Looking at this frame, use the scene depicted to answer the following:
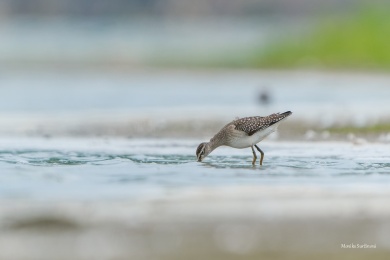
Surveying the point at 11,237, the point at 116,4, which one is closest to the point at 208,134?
the point at 11,237

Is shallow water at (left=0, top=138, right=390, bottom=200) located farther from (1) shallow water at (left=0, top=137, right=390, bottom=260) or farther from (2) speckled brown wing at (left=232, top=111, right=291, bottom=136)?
(2) speckled brown wing at (left=232, top=111, right=291, bottom=136)

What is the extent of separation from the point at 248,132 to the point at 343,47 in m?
21.3

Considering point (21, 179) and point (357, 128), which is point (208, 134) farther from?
point (21, 179)

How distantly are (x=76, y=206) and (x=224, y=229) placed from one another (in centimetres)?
134

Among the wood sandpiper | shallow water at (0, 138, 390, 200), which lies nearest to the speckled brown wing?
the wood sandpiper

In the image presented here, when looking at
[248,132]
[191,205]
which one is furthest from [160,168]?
[191,205]

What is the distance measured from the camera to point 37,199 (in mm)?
9906

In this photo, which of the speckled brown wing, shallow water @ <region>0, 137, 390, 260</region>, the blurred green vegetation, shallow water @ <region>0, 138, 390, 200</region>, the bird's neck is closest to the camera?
shallow water @ <region>0, 137, 390, 260</region>

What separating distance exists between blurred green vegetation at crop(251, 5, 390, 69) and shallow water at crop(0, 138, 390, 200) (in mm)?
17906

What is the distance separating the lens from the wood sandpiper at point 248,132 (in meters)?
12.9

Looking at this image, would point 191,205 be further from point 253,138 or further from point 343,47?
point 343,47

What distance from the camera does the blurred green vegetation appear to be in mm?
33000

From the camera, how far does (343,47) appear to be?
1329 inches

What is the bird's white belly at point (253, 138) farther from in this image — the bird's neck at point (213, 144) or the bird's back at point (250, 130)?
the bird's neck at point (213, 144)
